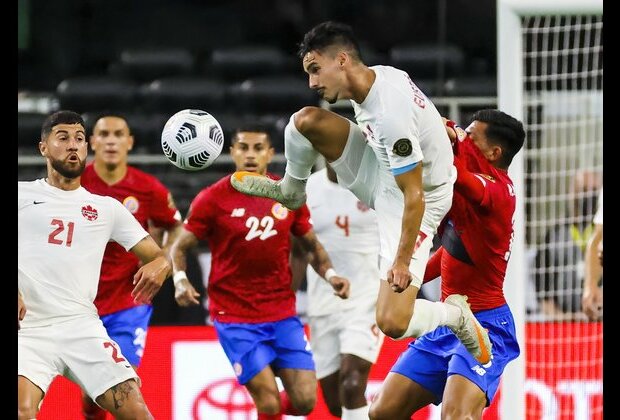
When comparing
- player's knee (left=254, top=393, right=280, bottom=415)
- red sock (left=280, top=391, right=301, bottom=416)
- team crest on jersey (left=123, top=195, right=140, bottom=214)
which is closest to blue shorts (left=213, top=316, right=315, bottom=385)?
player's knee (left=254, top=393, right=280, bottom=415)

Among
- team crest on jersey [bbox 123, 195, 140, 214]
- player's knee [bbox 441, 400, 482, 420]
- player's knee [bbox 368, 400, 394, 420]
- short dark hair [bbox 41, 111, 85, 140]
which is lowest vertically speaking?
player's knee [bbox 368, 400, 394, 420]

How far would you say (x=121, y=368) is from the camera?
19.1ft

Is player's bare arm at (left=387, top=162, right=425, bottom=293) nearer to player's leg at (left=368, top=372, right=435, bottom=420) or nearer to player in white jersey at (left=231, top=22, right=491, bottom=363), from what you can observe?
player in white jersey at (left=231, top=22, right=491, bottom=363)

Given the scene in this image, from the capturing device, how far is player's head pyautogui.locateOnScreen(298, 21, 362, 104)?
5.41 meters

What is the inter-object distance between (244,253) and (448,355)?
5.91ft

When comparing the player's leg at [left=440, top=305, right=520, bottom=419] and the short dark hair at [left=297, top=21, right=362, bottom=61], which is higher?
the short dark hair at [left=297, top=21, right=362, bottom=61]

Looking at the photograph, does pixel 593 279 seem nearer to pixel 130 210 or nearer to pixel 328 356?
pixel 328 356

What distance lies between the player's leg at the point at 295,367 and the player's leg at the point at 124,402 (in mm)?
1437

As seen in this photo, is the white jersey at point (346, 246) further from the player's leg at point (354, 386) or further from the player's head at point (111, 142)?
the player's head at point (111, 142)

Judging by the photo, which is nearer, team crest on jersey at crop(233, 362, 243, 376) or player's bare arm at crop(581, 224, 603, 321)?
player's bare arm at crop(581, 224, 603, 321)

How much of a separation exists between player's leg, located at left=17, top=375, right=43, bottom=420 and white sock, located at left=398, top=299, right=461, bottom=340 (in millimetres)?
1775

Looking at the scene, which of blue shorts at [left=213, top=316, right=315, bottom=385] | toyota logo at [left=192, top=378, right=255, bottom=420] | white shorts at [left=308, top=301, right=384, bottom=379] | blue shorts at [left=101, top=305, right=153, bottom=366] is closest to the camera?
blue shorts at [left=213, top=316, right=315, bottom=385]

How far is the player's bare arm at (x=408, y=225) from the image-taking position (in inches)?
208
